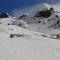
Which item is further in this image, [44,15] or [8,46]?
[44,15]

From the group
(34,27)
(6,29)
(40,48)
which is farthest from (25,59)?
(34,27)

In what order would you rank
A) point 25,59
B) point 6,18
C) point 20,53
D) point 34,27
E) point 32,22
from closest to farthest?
point 25,59 < point 20,53 < point 34,27 < point 32,22 < point 6,18

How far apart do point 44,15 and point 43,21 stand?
337mm

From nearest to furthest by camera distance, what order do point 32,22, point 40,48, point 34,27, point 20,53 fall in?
point 20,53 < point 40,48 < point 34,27 < point 32,22

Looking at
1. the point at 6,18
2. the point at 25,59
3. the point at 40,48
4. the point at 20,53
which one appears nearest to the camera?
the point at 25,59

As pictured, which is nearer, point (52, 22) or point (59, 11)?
point (52, 22)

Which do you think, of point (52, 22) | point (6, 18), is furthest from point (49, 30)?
point (6, 18)

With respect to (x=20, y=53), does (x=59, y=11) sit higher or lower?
higher

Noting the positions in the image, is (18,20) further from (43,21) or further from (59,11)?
(59,11)

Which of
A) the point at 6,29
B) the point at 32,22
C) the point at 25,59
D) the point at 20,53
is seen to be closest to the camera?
the point at 25,59

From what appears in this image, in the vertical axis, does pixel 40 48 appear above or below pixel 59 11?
below

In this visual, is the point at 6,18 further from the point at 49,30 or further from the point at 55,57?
the point at 55,57

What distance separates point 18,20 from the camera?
7.31 meters

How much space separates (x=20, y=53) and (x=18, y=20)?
417 cm
